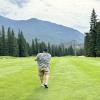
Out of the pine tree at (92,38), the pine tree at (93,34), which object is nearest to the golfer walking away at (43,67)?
the pine tree at (92,38)

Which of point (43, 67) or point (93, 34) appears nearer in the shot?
point (43, 67)

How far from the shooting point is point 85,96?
658 inches

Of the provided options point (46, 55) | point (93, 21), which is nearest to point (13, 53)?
point (93, 21)

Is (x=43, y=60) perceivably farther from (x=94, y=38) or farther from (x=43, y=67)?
(x=94, y=38)

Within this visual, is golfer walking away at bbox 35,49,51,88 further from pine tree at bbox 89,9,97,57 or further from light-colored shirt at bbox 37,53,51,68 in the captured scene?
pine tree at bbox 89,9,97,57

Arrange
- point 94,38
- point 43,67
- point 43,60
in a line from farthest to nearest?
point 94,38
point 43,60
point 43,67

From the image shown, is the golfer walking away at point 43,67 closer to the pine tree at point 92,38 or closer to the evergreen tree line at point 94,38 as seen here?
the evergreen tree line at point 94,38

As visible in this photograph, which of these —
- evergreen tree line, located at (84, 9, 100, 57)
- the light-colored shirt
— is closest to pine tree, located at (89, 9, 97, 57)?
evergreen tree line, located at (84, 9, 100, 57)

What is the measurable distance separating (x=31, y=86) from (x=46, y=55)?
6.20 ft

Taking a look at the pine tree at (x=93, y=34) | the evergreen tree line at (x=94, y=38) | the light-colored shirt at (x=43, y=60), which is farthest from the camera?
the pine tree at (x=93, y=34)

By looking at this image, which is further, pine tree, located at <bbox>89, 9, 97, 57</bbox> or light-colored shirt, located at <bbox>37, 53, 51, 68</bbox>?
pine tree, located at <bbox>89, 9, 97, 57</bbox>

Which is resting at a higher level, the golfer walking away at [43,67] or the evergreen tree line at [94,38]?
the evergreen tree line at [94,38]

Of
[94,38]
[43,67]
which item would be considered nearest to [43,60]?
[43,67]

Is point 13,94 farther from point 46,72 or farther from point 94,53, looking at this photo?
point 94,53
